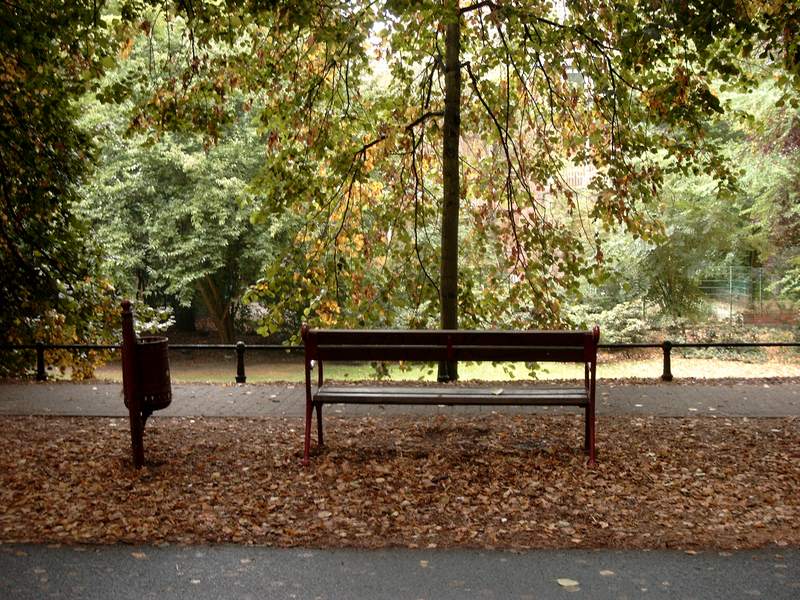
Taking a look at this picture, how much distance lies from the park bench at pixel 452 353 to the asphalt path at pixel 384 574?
1972 mm

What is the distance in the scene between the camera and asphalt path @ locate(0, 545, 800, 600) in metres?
4.31

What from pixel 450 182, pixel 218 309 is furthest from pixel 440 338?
pixel 218 309

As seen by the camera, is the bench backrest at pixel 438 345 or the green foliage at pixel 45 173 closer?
the bench backrest at pixel 438 345

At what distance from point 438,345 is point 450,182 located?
16.1ft

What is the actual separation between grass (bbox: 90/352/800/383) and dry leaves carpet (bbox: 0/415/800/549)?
15.4 m

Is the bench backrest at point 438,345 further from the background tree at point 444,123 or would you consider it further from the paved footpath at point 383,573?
the background tree at point 444,123

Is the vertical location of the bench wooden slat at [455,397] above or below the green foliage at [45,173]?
below

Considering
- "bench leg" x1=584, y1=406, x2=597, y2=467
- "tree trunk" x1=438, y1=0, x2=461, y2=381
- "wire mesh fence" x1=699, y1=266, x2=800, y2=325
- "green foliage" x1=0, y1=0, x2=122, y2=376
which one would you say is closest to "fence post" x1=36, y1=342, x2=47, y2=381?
"green foliage" x1=0, y1=0, x2=122, y2=376

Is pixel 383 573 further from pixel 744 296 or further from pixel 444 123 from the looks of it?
pixel 744 296

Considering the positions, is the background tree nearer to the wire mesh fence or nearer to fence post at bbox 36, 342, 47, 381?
fence post at bbox 36, 342, 47, 381

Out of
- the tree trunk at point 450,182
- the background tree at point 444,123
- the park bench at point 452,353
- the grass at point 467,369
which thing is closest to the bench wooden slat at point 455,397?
the park bench at point 452,353

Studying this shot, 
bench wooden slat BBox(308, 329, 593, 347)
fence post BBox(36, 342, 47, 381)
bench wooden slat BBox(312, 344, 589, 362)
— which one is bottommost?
fence post BBox(36, 342, 47, 381)

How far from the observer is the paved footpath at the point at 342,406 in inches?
354

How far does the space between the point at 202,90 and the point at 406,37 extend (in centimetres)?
310
